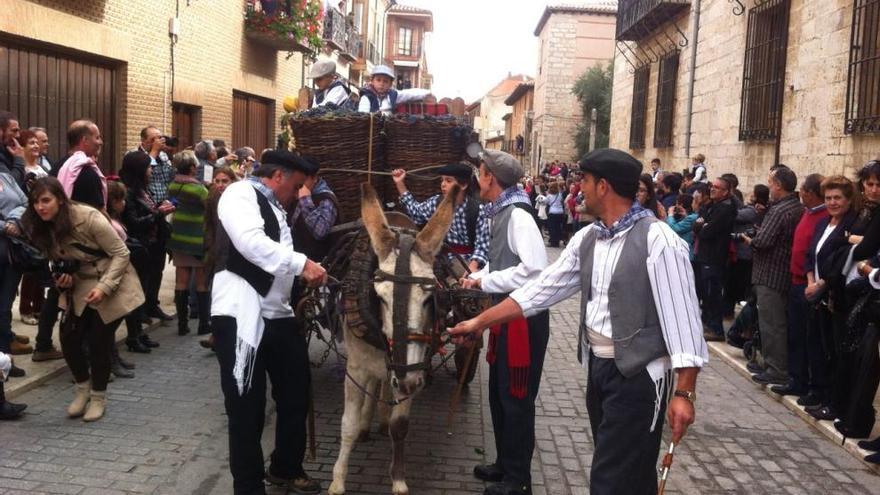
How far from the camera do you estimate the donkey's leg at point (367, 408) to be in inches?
193

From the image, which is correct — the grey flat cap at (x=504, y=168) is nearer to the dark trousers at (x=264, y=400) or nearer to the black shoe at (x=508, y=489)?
the dark trousers at (x=264, y=400)

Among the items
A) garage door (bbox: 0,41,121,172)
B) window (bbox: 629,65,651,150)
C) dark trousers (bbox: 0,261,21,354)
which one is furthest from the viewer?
window (bbox: 629,65,651,150)

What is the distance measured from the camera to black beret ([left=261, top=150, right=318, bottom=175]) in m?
4.39

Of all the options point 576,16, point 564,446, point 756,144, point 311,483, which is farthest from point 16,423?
point 576,16

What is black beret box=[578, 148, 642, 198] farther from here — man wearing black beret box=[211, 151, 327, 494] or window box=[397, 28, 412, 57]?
window box=[397, 28, 412, 57]

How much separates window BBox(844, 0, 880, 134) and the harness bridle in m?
6.69

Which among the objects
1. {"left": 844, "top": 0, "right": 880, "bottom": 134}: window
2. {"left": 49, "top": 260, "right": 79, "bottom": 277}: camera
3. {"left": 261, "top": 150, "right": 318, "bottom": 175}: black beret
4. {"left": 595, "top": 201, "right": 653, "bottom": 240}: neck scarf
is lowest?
{"left": 49, "top": 260, "right": 79, "bottom": 277}: camera

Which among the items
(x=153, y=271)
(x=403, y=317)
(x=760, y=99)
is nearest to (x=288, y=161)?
(x=403, y=317)

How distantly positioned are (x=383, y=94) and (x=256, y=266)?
9.66 ft

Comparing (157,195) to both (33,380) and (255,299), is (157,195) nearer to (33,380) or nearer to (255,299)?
(33,380)

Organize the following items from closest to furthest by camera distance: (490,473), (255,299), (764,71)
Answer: (255,299), (490,473), (764,71)

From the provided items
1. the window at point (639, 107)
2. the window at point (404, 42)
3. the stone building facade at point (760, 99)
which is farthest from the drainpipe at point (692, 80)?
the window at point (404, 42)

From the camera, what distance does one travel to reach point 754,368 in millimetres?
8336

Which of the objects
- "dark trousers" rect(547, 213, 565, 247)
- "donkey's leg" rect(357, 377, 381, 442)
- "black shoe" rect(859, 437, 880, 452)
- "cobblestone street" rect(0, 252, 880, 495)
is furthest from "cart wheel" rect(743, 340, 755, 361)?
"dark trousers" rect(547, 213, 565, 247)
